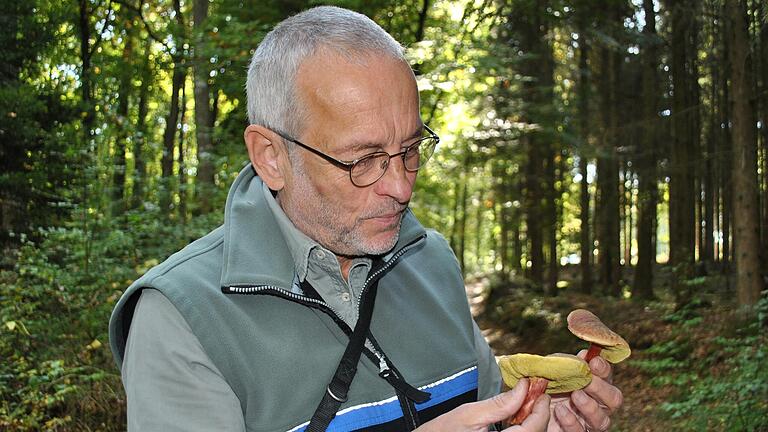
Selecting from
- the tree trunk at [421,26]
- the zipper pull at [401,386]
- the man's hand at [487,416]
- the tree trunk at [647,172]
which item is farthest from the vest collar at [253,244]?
the tree trunk at [647,172]

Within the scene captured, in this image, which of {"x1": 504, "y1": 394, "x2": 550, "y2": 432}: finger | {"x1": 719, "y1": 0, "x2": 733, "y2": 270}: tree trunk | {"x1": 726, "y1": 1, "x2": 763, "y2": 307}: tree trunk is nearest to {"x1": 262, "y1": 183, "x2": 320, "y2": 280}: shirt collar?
{"x1": 504, "y1": 394, "x2": 550, "y2": 432}: finger

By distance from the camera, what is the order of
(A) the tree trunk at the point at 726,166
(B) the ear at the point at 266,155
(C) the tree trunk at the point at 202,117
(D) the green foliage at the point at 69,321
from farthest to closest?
(A) the tree trunk at the point at 726,166, (C) the tree trunk at the point at 202,117, (D) the green foliage at the point at 69,321, (B) the ear at the point at 266,155

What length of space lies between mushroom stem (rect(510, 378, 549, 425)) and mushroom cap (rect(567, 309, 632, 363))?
0.49ft

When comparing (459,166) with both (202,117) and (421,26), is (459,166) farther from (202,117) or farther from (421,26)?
(202,117)

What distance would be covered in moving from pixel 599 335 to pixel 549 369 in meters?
0.21

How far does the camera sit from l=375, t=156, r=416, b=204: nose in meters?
2.00

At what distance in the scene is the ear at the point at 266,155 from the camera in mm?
2119

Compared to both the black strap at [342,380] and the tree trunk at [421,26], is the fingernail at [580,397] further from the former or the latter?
the tree trunk at [421,26]

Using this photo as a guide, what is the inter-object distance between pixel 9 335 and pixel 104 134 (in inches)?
97.8

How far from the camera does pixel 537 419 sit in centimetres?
160

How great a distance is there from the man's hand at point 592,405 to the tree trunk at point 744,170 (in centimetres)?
910

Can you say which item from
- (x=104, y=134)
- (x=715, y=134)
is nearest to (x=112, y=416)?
(x=104, y=134)

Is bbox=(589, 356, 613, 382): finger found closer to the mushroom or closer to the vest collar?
the mushroom


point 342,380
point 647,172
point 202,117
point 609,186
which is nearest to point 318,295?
point 342,380
